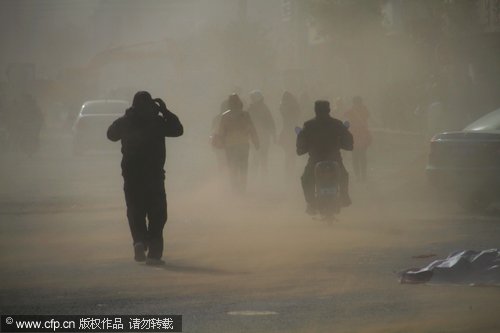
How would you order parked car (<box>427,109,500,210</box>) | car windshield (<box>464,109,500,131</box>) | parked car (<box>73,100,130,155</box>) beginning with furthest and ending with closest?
parked car (<box>73,100,130,155</box>) → car windshield (<box>464,109,500,131</box>) → parked car (<box>427,109,500,210</box>)

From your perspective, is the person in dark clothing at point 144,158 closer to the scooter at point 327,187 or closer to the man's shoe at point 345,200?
the scooter at point 327,187

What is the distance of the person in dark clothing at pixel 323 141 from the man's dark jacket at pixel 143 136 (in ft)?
14.5

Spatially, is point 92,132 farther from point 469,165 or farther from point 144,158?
point 144,158

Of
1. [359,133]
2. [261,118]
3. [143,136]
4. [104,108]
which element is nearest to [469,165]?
[143,136]

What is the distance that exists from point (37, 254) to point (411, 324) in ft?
20.7

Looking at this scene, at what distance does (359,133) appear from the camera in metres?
27.3

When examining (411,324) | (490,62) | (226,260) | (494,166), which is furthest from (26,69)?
(411,324)

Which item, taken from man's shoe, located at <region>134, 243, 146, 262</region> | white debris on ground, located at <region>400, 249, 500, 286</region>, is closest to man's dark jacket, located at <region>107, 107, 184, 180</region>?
man's shoe, located at <region>134, 243, 146, 262</region>

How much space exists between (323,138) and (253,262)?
5.00 metres

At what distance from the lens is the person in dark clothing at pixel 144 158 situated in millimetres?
15062

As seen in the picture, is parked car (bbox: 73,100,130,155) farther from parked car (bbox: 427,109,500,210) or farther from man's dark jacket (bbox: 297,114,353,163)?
man's dark jacket (bbox: 297,114,353,163)

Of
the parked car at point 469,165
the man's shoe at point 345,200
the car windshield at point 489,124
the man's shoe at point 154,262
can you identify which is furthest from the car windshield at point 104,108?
the man's shoe at point 154,262

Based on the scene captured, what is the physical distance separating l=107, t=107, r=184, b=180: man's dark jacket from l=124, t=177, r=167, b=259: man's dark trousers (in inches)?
3.1

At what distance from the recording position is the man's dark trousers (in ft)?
49.4
